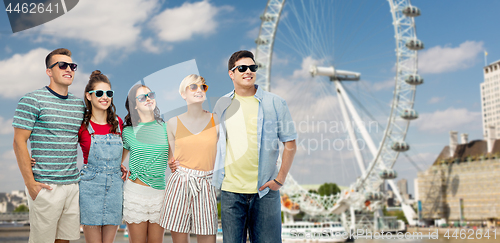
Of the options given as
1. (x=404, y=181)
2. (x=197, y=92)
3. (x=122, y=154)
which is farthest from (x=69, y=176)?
(x=404, y=181)

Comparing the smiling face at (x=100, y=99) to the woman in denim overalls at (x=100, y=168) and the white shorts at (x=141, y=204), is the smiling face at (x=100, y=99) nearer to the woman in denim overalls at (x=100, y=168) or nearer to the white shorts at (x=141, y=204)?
the woman in denim overalls at (x=100, y=168)

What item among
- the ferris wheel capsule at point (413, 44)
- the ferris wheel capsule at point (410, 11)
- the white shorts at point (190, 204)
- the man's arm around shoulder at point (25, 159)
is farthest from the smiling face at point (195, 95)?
the ferris wheel capsule at point (413, 44)

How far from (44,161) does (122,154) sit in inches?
24.7

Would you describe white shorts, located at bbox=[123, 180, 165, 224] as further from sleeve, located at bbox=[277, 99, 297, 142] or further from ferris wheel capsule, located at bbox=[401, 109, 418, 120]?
ferris wheel capsule, located at bbox=[401, 109, 418, 120]

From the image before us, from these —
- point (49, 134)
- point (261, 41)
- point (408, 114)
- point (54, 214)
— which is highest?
point (261, 41)

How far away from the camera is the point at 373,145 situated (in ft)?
110

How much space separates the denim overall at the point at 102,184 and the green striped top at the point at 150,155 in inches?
5.0

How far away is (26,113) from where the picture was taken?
318 centimetres

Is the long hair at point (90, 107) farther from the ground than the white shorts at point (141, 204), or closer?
farther from the ground

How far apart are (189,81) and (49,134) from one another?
1.11 m

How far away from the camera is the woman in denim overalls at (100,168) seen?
3.39 m

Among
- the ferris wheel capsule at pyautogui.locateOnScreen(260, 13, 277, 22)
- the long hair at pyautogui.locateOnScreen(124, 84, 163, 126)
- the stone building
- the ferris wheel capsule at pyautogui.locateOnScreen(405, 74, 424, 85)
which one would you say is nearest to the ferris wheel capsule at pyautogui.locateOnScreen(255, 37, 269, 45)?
the ferris wheel capsule at pyautogui.locateOnScreen(260, 13, 277, 22)

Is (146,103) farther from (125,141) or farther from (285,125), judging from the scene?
(285,125)

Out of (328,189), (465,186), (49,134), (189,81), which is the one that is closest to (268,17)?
(189,81)
